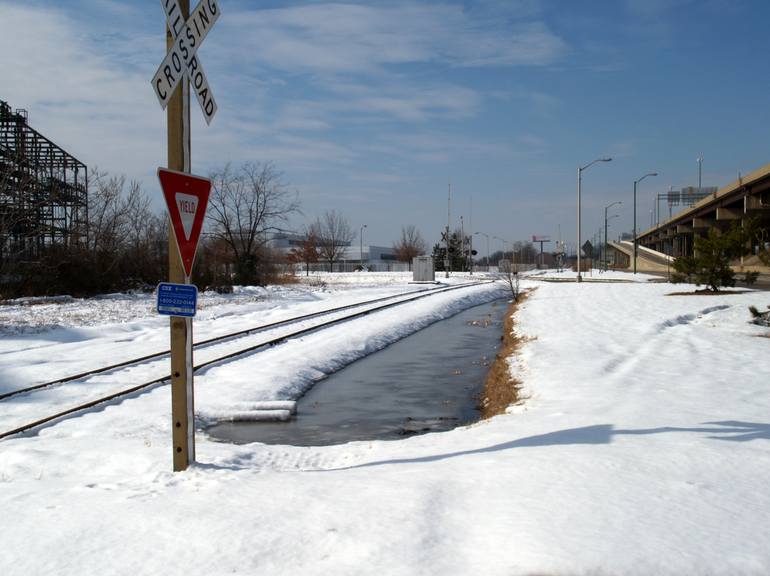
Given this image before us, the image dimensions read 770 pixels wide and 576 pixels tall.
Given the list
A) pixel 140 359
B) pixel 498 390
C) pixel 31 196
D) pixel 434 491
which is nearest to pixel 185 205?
pixel 434 491

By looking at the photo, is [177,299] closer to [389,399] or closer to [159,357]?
[389,399]

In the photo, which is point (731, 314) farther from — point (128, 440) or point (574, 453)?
point (128, 440)

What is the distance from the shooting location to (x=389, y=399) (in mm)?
11992

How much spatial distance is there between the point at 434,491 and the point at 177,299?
8.37ft

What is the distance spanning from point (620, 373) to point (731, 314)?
1270 centimetres

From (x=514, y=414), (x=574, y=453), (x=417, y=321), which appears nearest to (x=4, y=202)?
(x=417, y=321)

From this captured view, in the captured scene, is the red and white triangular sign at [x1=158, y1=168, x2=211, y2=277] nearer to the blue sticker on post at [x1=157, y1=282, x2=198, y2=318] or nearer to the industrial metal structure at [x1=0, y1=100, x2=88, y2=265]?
the blue sticker on post at [x1=157, y1=282, x2=198, y2=318]

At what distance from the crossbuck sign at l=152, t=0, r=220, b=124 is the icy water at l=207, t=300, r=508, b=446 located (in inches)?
182

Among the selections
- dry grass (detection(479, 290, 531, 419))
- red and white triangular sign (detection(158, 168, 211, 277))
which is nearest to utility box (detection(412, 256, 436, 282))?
dry grass (detection(479, 290, 531, 419))

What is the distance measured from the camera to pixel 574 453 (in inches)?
247

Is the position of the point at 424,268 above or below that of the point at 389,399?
above

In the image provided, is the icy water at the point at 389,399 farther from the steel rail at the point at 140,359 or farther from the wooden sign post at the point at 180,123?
the steel rail at the point at 140,359

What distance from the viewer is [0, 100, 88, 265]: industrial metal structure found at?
28.7m

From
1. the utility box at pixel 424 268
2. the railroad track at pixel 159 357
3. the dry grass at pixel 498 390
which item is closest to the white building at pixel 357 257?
the utility box at pixel 424 268
